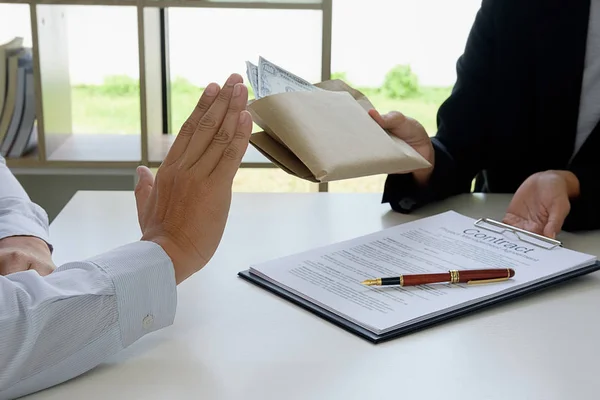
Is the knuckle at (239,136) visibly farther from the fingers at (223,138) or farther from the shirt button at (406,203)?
the shirt button at (406,203)

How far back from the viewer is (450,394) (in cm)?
68

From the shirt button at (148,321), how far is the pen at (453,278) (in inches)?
10.2

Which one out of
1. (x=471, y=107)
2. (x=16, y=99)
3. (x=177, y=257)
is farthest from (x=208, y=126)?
(x=16, y=99)

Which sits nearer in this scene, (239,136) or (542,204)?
(239,136)

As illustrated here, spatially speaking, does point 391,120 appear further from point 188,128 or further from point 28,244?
point 28,244

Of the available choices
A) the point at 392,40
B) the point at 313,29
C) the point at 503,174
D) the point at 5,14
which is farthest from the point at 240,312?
the point at 392,40

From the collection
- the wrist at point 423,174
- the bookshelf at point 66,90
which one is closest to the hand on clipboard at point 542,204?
the wrist at point 423,174

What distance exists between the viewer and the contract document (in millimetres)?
839

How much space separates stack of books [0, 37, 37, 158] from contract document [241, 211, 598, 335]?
1.63 meters

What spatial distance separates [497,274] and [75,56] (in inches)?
87.1

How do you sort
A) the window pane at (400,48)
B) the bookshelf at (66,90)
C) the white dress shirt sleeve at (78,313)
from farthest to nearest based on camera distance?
the window pane at (400,48)
the bookshelf at (66,90)
the white dress shirt sleeve at (78,313)

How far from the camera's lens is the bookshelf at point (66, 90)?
229cm

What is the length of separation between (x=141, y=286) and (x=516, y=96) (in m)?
0.99

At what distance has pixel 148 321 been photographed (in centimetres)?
77
